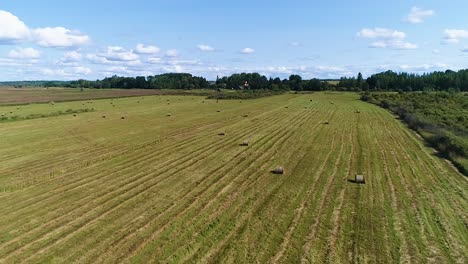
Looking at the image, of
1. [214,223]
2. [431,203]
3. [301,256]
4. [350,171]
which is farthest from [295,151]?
[301,256]

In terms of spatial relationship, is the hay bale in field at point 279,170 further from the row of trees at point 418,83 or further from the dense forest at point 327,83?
the row of trees at point 418,83

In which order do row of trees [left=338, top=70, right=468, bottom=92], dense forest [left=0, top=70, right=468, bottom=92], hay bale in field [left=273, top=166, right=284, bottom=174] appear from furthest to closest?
dense forest [left=0, top=70, right=468, bottom=92] < row of trees [left=338, top=70, right=468, bottom=92] < hay bale in field [left=273, top=166, right=284, bottom=174]

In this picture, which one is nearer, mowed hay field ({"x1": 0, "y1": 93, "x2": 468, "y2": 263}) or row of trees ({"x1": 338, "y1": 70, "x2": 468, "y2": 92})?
mowed hay field ({"x1": 0, "y1": 93, "x2": 468, "y2": 263})

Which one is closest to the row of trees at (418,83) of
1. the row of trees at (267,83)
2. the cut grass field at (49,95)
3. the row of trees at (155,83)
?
the row of trees at (267,83)

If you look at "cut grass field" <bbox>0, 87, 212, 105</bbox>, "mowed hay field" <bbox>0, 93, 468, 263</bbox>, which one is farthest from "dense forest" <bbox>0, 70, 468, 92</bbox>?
"mowed hay field" <bbox>0, 93, 468, 263</bbox>

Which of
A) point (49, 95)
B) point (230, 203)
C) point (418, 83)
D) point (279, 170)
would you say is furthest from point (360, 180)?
point (418, 83)

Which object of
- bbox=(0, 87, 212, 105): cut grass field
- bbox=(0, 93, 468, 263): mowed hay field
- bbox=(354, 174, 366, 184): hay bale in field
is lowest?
bbox=(0, 87, 212, 105): cut grass field

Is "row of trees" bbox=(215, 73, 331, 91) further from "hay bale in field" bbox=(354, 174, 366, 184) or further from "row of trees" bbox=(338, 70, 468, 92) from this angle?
"hay bale in field" bbox=(354, 174, 366, 184)

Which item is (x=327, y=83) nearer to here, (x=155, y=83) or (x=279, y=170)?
(x=155, y=83)

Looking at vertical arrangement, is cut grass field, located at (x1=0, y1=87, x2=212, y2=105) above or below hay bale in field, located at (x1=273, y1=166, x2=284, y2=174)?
below
